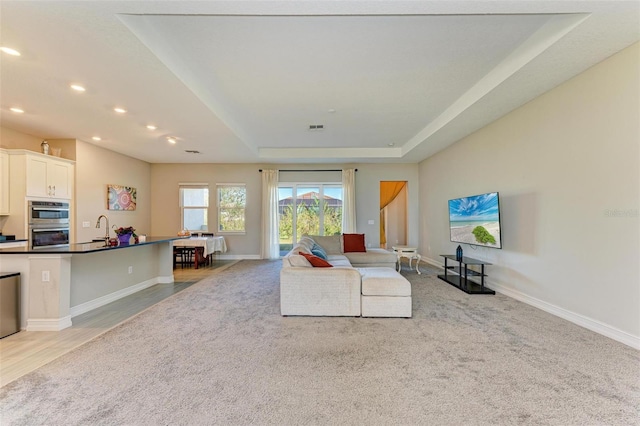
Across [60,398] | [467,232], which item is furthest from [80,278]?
[467,232]

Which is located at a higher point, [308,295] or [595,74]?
[595,74]

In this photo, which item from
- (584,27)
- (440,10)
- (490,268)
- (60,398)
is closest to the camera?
(60,398)

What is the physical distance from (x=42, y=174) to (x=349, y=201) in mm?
6452

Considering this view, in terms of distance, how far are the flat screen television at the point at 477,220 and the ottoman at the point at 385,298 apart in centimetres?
181

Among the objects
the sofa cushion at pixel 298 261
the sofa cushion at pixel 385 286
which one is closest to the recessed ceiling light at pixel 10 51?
the sofa cushion at pixel 298 261

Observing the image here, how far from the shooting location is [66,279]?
3.09 meters

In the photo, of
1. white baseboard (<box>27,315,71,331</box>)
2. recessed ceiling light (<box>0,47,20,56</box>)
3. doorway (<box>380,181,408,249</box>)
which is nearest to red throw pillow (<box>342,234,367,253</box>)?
doorway (<box>380,181,408,249</box>)

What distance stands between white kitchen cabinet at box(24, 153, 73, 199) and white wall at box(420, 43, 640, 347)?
773 centimetres

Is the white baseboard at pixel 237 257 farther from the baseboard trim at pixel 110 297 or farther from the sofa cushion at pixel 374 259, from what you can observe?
the sofa cushion at pixel 374 259

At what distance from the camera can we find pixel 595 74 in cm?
283

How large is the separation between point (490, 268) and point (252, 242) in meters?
5.90

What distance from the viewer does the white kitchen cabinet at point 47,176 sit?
446 centimetres

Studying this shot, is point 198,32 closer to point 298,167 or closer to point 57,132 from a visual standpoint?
point 57,132

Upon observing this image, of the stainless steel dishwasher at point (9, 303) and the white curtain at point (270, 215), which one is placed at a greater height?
the white curtain at point (270, 215)
